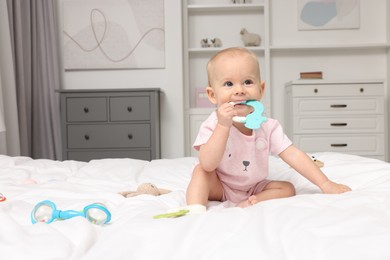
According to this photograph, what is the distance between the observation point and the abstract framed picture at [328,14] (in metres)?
4.38

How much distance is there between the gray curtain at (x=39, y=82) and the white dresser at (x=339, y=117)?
2.09m

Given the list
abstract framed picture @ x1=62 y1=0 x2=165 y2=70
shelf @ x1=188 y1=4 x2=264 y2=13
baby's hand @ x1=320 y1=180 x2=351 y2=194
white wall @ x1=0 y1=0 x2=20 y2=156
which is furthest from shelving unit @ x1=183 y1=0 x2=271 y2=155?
baby's hand @ x1=320 y1=180 x2=351 y2=194

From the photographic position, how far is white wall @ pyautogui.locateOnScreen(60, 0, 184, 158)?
13.9 ft

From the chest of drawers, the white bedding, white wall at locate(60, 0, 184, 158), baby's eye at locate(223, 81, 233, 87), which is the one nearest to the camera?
the white bedding

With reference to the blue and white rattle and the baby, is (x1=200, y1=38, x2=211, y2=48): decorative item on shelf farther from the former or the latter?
the blue and white rattle

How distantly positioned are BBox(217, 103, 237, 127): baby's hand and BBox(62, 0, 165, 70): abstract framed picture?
316 cm

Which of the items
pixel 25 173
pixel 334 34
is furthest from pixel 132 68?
pixel 25 173

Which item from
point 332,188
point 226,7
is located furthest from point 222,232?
point 226,7

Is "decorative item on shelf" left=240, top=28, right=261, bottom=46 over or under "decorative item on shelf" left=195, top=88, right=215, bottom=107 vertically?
over

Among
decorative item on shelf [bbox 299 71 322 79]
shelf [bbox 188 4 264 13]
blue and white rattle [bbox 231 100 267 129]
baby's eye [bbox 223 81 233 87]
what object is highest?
shelf [bbox 188 4 264 13]

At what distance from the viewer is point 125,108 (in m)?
3.67

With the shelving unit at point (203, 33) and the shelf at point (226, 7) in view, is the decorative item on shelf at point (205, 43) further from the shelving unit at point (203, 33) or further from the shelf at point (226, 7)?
the shelf at point (226, 7)

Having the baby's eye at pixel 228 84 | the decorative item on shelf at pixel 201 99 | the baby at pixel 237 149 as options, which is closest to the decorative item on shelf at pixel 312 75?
the decorative item on shelf at pixel 201 99

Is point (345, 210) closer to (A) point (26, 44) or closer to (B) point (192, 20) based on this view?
(A) point (26, 44)
